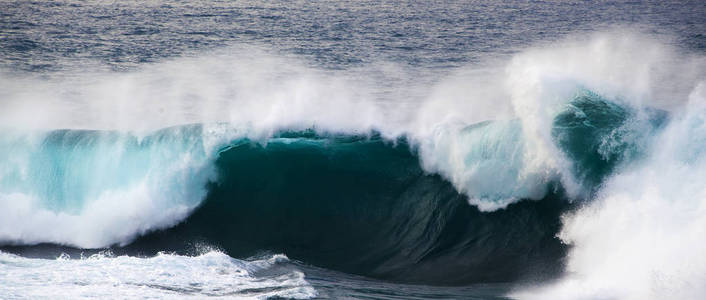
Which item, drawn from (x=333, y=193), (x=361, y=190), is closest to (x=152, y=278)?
(x=333, y=193)

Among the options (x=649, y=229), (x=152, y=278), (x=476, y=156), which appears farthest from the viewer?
(x=476, y=156)

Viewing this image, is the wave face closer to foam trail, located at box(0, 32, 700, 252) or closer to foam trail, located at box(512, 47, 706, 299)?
foam trail, located at box(0, 32, 700, 252)

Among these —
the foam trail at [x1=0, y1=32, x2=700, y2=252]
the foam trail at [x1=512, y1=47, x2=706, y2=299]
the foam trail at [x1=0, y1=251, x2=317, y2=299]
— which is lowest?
the foam trail at [x1=0, y1=251, x2=317, y2=299]

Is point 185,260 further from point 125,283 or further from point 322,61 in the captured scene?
point 322,61

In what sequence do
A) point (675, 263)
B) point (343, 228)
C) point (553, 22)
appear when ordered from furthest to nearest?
point (553, 22)
point (343, 228)
point (675, 263)

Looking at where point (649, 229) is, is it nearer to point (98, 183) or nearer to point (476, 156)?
point (476, 156)

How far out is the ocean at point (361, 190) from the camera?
7738 millimetres

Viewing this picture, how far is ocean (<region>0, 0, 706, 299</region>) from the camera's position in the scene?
774cm

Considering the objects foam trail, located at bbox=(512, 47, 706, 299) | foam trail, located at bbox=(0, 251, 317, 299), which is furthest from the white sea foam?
foam trail, located at bbox=(0, 251, 317, 299)

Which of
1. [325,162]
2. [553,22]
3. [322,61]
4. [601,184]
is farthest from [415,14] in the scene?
[601,184]

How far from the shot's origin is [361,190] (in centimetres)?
1065

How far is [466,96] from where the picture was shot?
14812 mm

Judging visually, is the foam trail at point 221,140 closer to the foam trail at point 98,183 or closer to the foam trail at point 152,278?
the foam trail at point 98,183

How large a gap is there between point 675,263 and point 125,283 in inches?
233
